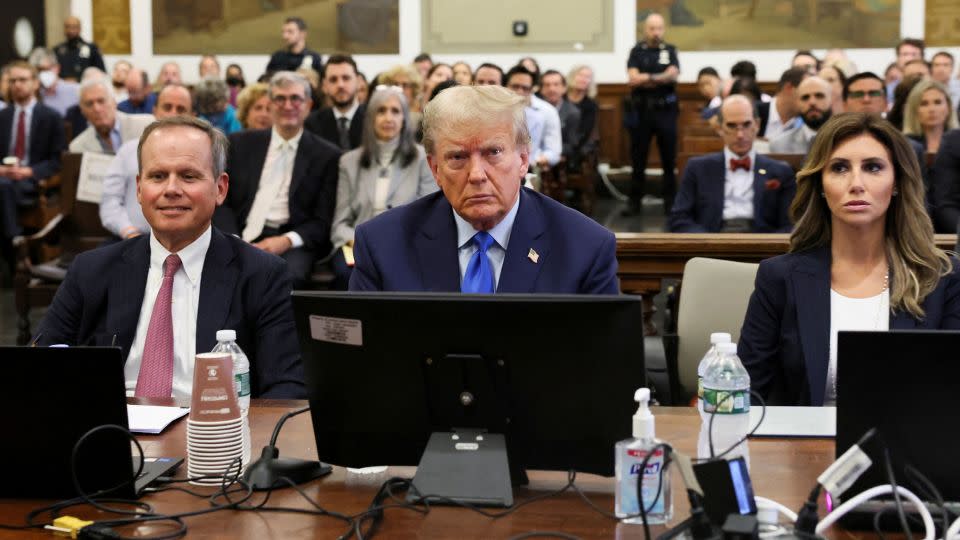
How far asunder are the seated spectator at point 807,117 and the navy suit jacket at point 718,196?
124cm

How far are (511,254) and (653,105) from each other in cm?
1085

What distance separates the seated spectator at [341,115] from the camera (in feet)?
25.6

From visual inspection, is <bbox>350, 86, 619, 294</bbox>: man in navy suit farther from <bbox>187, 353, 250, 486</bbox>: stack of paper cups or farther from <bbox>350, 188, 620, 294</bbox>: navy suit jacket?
<bbox>187, 353, 250, 486</bbox>: stack of paper cups

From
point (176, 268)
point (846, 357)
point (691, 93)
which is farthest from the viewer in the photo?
point (691, 93)

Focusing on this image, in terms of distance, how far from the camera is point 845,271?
3.18 metres

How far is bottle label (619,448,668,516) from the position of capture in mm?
1961

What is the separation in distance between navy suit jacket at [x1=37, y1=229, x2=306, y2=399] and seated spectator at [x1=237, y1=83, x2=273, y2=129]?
15.3ft

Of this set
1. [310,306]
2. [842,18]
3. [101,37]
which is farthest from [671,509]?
[101,37]

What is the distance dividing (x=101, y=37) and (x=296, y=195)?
12.0m

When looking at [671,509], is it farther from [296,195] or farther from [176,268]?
[296,195]

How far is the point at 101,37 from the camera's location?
17.4 m

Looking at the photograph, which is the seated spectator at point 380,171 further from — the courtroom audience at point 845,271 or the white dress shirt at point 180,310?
the courtroom audience at point 845,271

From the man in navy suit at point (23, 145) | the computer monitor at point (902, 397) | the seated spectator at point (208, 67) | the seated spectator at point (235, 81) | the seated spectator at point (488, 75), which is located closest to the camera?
the computer monitor at point (902, 397)

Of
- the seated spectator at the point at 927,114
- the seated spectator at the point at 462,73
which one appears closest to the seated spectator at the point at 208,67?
the seated spectator at the point at 462,73
